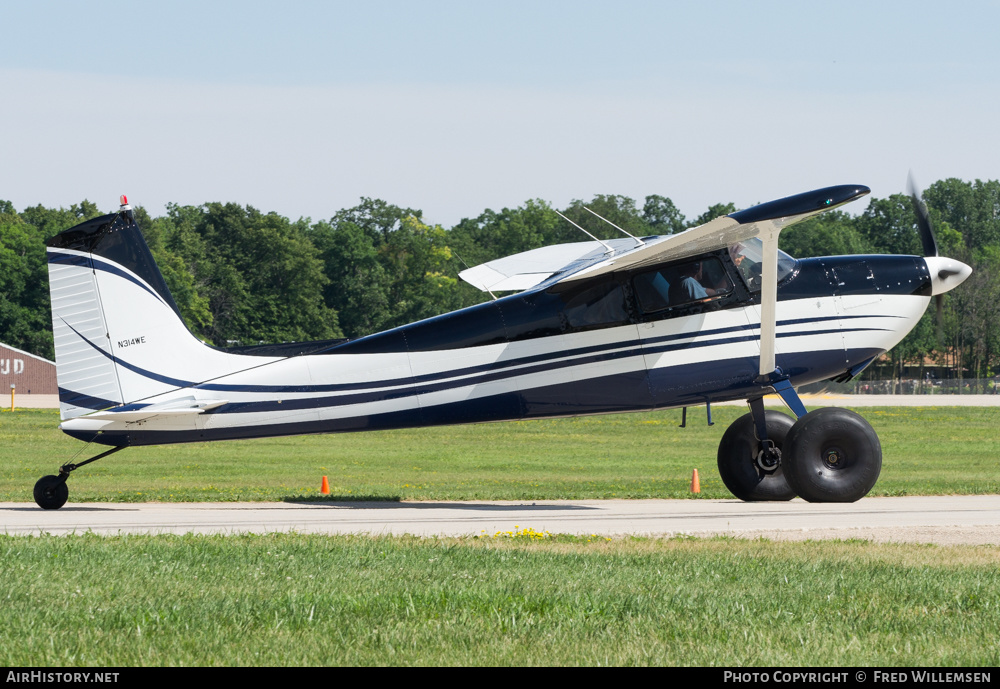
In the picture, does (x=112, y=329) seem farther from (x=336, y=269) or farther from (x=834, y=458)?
(x=336, y=269)

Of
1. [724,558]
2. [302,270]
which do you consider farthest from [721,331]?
[302,270]

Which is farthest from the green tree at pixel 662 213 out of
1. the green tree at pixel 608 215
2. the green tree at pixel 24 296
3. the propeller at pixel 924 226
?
the propeller at pixel 924 226

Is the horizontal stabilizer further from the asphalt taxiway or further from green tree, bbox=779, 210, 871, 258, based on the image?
green tree, bbox=779, 210, 871, 258

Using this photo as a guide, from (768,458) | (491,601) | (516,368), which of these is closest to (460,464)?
(768,458)

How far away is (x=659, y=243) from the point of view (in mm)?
13688

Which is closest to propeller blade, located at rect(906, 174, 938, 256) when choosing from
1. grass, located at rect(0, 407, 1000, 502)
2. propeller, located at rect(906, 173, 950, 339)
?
propeller, located at rect(906, 173, 950, 339)

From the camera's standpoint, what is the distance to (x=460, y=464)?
29.7 m

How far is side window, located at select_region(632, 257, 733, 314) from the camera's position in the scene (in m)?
14.5

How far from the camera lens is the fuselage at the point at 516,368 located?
14.4 metres

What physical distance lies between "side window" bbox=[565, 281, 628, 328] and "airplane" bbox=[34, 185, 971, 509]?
0.02 m

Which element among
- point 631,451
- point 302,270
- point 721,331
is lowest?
point 631,451

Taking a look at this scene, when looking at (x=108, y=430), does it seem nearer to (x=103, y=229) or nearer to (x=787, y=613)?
(x=103, y=229)

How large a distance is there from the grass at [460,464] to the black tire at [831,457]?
150 inches
